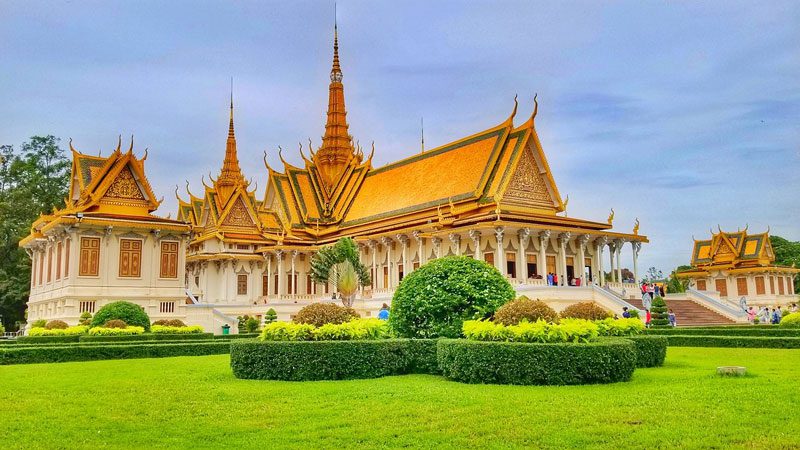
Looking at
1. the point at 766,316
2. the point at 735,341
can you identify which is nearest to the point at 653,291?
the point at 766,316

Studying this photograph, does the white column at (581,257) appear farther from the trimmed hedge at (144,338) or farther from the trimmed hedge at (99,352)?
the trimmed hedge at (99,352)

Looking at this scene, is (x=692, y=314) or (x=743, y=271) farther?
(x=743, y=271)

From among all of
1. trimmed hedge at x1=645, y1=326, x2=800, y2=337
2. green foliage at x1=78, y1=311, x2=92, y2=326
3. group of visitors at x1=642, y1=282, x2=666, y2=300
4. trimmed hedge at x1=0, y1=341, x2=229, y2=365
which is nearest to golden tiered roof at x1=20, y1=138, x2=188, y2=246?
green foliage at x1=78, y1=311, x2=92, y2=326

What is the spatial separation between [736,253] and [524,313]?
48.5 m

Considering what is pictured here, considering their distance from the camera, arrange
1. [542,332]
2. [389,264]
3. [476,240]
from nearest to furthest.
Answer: [542,332] < [476,240] < [389,264]

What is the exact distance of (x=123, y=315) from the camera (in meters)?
25.7

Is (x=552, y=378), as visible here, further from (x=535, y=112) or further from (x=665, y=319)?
(x=535, y=112)

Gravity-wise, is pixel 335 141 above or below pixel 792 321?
above

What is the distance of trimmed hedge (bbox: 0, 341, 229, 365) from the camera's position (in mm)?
16656

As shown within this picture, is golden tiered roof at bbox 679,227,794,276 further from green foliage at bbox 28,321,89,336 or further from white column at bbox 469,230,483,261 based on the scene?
green foliage at bbox 28,321,89,336

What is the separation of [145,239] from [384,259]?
43.6 feet

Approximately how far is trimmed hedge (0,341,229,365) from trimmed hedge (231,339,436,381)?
24.8 ft

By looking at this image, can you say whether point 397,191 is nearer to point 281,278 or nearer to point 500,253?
point 281,278

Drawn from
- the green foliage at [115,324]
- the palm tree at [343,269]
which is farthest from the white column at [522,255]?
the green foliage at [115,324]
